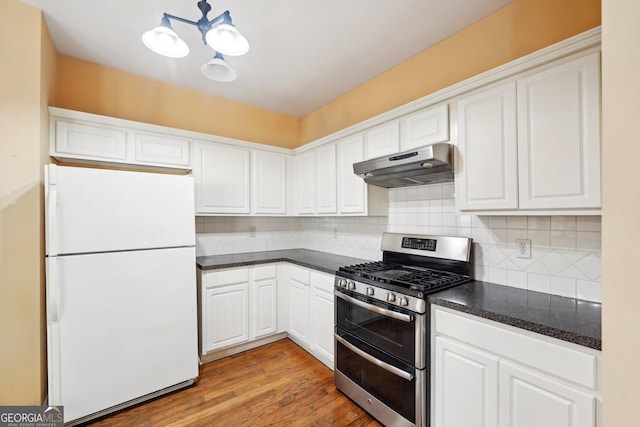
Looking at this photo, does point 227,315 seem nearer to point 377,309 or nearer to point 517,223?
point 377,309

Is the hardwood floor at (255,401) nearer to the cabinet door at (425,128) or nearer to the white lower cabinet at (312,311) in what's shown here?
the white lower cabinet at (312,311)

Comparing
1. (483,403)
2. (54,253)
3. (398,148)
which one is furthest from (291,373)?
(398,148)

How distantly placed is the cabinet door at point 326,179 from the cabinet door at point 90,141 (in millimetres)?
1799

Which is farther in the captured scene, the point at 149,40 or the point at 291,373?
the point at 291,373

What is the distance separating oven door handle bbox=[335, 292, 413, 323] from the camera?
61.6 inches

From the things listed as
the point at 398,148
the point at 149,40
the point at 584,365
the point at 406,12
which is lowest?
the point at 584,365

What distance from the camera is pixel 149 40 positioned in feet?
4.72

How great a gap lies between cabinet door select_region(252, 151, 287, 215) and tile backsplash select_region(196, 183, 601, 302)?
0.33 m

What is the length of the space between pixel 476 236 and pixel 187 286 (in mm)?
2231

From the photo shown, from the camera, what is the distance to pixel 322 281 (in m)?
2.37

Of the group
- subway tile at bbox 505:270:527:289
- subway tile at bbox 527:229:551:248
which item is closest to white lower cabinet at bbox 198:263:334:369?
subway tile at bbox 505:270:527:289

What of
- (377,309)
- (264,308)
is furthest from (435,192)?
(264,308)

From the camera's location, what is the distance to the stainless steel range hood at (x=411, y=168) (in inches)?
66.1

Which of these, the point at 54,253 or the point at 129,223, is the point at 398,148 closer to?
the point at 129,223
